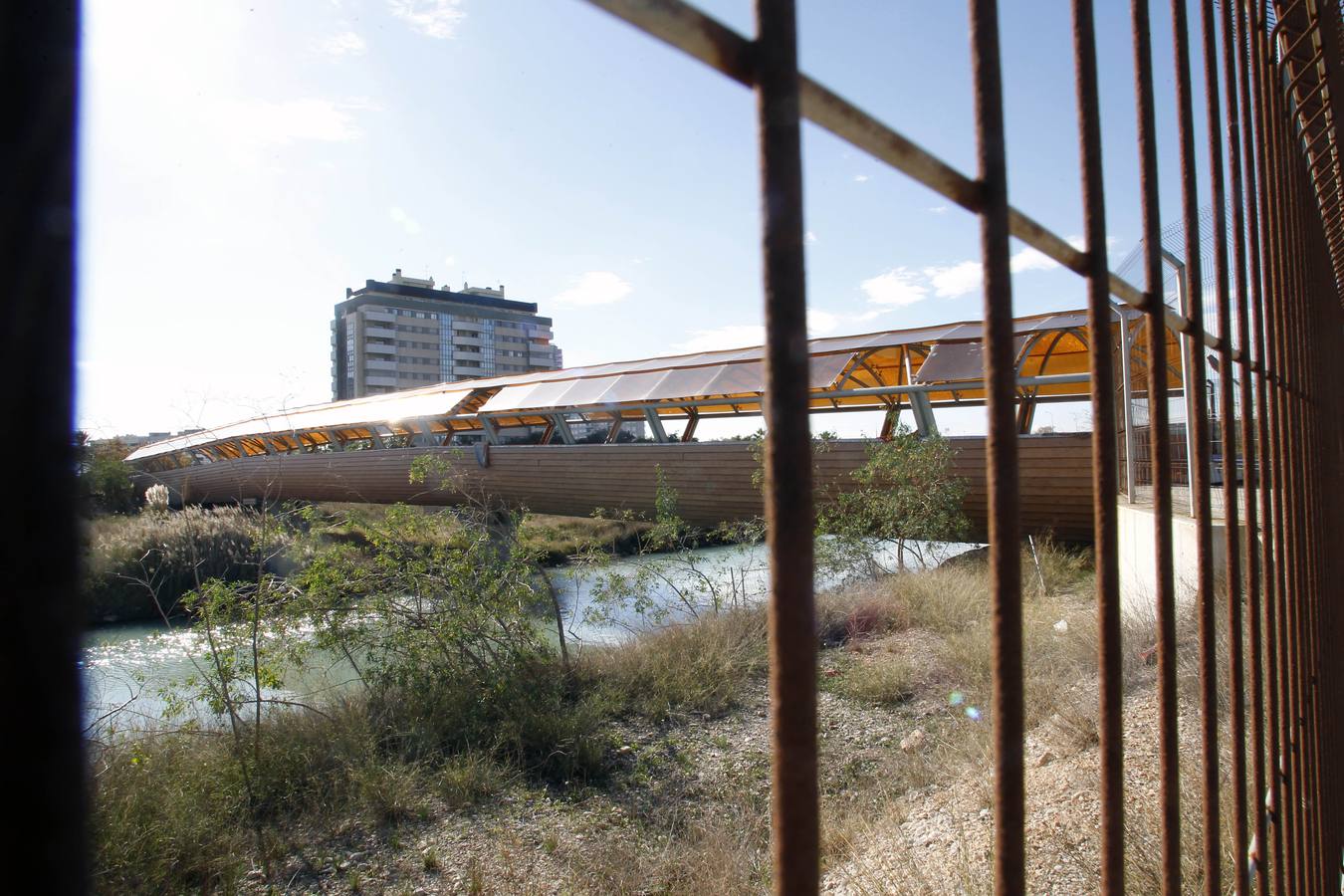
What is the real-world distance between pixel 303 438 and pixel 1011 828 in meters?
25.6

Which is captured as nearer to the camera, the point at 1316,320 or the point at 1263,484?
the point at 1263,484

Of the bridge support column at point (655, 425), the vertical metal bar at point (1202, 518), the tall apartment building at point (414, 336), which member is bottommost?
the vertical metal bar at point (1202, 518)

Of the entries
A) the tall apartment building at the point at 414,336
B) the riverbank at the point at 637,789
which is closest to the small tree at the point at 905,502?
the riverbank at the point at 637,789

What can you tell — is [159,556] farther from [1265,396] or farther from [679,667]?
[1265,396]

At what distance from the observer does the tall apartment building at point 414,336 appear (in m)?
84.2

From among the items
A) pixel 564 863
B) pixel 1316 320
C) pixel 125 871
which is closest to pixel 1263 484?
pixel 1316 320

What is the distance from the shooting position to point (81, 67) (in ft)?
0.76

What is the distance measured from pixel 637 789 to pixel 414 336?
3398 inches

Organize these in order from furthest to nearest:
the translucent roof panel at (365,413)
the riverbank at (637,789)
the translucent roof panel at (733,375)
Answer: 1. the translucent roof panel at (365,413)
2. the translucent roof panel at (733,375)
3. the riverbank at (637,789)

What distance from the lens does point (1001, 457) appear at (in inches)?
26.5

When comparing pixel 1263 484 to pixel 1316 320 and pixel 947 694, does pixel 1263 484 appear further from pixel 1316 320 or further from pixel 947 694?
pixel 947 694

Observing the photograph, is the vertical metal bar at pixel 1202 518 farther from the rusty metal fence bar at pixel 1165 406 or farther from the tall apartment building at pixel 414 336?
the tall apartment building at pixel 414 336

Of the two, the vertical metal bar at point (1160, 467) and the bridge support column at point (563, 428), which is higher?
the bridge support column at point (563, 428)

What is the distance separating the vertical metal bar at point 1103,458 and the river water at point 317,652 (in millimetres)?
5644
